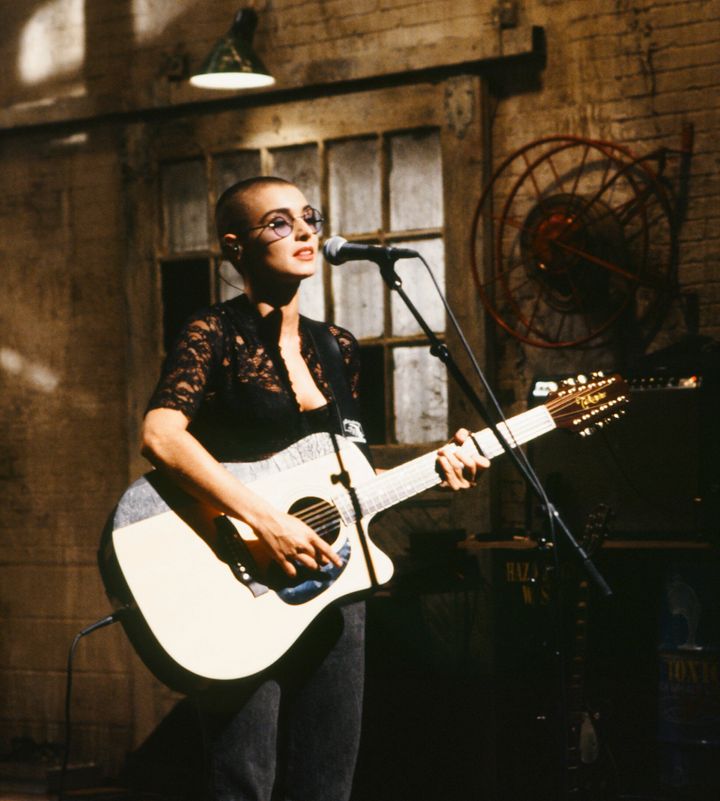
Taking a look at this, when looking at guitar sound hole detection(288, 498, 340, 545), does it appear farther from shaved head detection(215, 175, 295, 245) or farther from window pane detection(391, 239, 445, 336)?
window pane detection(391, 239, 445, 336)

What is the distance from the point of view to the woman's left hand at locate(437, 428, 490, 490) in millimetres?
3252

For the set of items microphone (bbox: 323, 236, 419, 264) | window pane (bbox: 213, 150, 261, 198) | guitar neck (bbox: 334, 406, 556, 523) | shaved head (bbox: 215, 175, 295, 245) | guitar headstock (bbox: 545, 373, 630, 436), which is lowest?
guitar neck (bbox: 334, 406, 556, 523)

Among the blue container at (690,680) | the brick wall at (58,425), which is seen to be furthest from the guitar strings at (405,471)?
the brick wall at (58,425)

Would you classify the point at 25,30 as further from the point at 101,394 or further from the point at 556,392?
the point at 556,392

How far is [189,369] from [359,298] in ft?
8.28

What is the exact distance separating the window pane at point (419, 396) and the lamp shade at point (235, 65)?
129cm

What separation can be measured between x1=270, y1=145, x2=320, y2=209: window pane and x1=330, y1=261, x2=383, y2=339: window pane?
13.2 inches

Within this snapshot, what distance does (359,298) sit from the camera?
544cm

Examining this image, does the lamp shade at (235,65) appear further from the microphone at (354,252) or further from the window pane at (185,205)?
the microphone at (354,252)

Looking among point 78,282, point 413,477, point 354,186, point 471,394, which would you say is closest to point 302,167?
point 354,186

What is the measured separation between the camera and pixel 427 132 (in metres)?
5.30

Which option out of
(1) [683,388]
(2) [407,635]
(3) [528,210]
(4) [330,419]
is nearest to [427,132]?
(3) [528,210]

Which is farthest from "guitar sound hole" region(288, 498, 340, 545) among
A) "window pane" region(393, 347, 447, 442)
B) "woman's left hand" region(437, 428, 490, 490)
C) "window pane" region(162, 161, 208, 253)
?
"window pane" region(162, 161, 208, 253)

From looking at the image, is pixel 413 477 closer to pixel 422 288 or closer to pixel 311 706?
pixel 311 706
